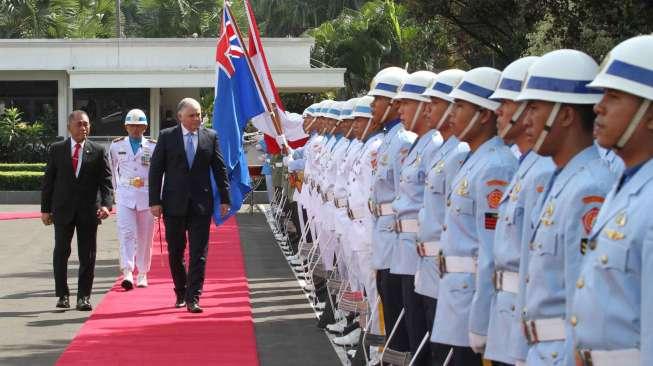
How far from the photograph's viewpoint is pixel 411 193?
8148mm

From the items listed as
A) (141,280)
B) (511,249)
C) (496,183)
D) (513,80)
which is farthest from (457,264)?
(141,280)

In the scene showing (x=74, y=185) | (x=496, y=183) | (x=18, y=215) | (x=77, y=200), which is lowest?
(x=18, y=215)

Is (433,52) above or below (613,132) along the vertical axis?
below

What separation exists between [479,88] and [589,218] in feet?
6.50

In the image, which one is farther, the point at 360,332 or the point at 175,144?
the point at 175,144

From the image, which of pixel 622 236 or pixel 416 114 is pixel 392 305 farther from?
pixel 622 236

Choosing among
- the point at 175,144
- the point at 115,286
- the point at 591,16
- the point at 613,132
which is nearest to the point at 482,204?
the point at 613,132

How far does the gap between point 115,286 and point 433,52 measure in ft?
43.6

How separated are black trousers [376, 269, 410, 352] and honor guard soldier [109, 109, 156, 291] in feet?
20.7

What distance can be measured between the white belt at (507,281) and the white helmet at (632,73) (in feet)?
4.46

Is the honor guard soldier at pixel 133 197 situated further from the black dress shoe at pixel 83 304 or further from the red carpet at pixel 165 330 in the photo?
the black dress shoe at pixel 83 304

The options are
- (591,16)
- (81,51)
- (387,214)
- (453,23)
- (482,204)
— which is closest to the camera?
(482,204)

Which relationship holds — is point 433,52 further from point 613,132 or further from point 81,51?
point 613,132

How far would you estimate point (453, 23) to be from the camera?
75.1ft
